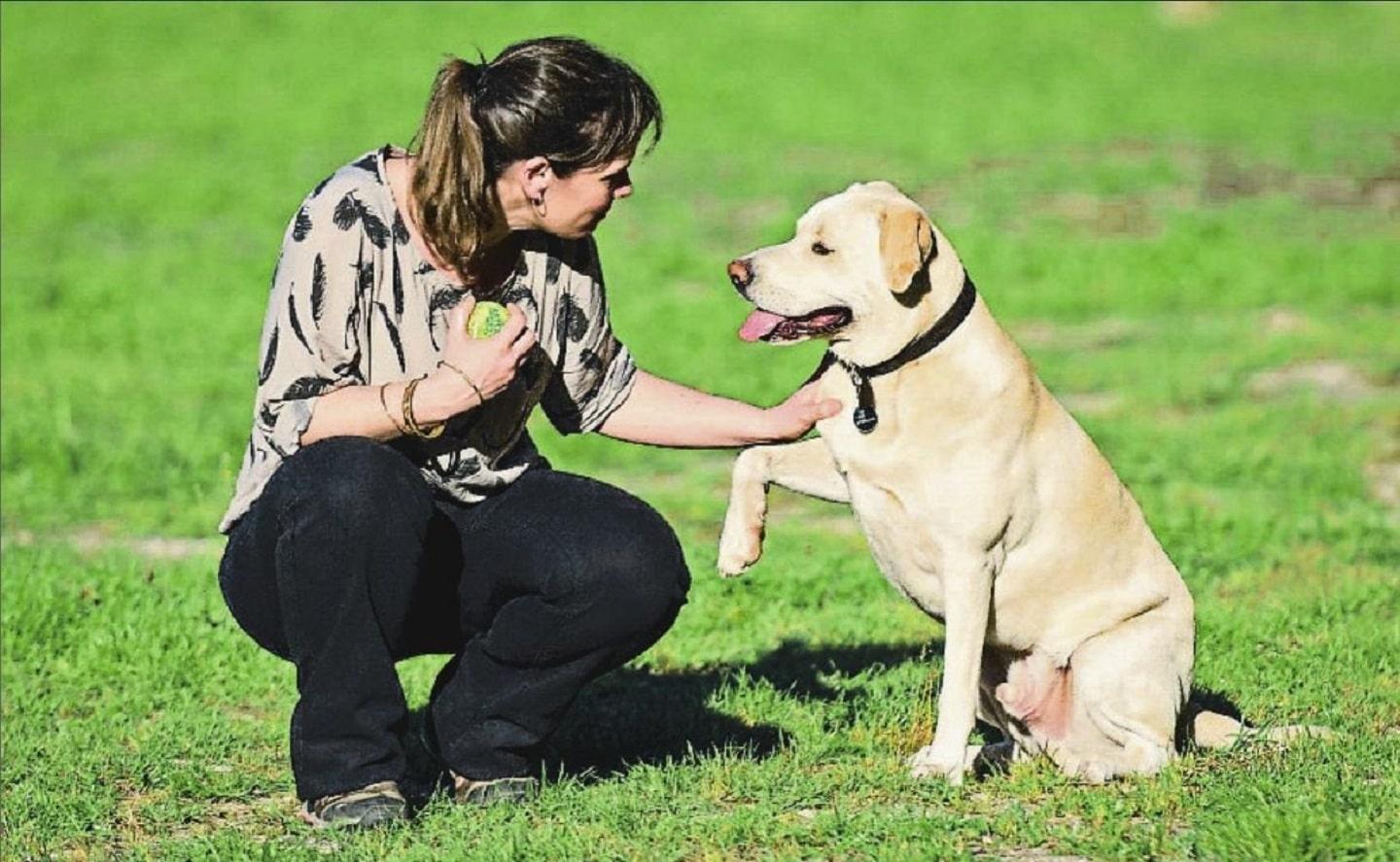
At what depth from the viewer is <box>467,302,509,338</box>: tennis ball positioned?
14.8 feet

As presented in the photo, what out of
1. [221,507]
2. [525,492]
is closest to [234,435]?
[221,507]

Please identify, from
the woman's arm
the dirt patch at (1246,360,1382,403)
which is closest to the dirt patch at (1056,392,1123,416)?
the dirt patch at (1246,360,1382,403)

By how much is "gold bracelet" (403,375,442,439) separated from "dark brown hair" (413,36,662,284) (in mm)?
351

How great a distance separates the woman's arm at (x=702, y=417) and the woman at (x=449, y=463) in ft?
0.08

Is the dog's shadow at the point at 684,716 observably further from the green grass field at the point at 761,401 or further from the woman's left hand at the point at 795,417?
the woman's left hand at the point at 795,417

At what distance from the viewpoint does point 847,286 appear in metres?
4.91

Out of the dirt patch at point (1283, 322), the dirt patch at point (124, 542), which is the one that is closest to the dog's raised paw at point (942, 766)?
the dirt patch at point (124, 542)

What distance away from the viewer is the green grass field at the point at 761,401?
4.62 meters

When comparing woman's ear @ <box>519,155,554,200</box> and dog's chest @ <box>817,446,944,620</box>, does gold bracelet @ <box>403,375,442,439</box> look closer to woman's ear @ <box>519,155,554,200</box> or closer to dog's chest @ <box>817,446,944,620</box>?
woman's ear @ <box>519,155,554,200</box>

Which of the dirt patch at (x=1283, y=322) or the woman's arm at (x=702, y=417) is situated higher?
the woman's arm at (x=702, y=417)

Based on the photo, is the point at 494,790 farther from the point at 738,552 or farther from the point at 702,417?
the point at 702,417

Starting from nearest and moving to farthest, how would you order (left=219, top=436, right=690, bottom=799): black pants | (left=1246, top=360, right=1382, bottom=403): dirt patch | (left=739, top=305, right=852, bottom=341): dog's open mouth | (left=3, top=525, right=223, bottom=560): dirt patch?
(left=219, top=436, right=690, bottom=799): black pants < (left=739, top=305, right=852, bottom=341): dog's open mouth < (left=3, top=525, right=223, bottom=560): dirt patch < (left=1246, top=360, right=1382, bottom=403): dirt patch

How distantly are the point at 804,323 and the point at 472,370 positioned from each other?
92 cm

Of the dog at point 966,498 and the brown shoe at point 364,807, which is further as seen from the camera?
the dog at point 966,498
